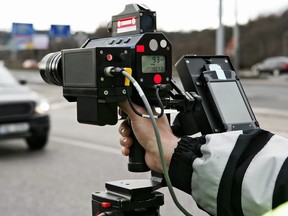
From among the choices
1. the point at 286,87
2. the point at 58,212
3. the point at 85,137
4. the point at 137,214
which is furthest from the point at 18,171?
the point at 286,87

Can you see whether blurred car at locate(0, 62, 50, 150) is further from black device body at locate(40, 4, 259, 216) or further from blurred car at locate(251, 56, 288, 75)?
blurred car at locate(251, 56, 288, 75)

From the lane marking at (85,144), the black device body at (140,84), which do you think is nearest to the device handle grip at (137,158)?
the black device body at (140,84)

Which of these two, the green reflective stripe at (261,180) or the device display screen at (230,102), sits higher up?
the device display screen at (230,102)

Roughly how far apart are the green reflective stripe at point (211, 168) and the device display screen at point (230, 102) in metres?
0.38

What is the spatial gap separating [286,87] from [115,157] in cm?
1991

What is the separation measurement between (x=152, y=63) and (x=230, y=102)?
1.53 feet

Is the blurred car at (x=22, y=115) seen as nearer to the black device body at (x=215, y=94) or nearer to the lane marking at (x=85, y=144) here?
the lane marking at (x=85, y=144)

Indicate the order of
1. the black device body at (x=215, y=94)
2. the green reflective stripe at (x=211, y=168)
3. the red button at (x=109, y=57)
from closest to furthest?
the green reflective stripe at (x=211, y=168), the red button at (x=109, y=57), the black device body at (x=215, y=94)

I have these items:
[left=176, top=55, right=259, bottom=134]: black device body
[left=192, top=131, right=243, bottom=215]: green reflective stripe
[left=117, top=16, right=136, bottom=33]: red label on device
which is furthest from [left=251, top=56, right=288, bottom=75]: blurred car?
[left=192, top=131, right=243, bottom=215]: green reflective stripe

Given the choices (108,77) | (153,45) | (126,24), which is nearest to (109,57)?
(108,77)

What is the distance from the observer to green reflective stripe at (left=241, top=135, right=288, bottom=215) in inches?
63.0

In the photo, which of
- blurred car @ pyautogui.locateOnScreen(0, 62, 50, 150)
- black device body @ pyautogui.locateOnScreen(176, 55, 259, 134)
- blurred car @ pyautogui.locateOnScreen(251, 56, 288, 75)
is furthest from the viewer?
blurred car @ pyautogui.locateOnScreen(251, 56, 288, 75)

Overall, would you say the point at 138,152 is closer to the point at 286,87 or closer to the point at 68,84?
the point at 68,84

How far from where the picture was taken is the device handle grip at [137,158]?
207 centimetres
